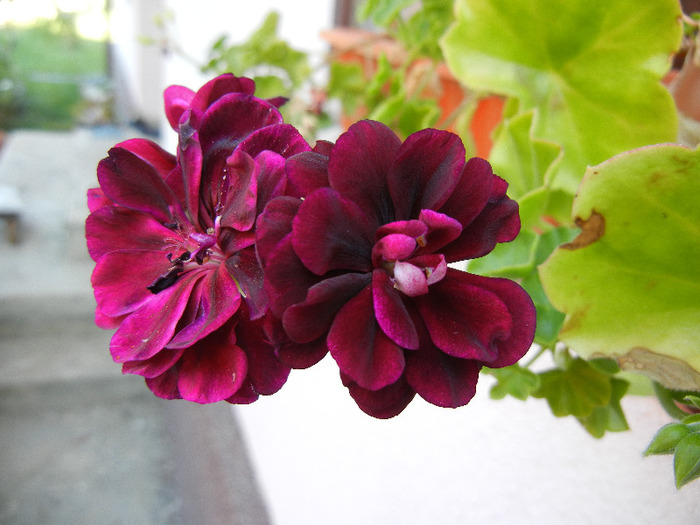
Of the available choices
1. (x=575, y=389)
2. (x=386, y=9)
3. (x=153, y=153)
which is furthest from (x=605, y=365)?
(x=386, y=9)

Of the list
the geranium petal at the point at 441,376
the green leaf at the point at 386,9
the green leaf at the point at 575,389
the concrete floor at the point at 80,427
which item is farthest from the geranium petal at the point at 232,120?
the concrete floor at the point at 80,427

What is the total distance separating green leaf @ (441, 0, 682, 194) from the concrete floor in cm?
69

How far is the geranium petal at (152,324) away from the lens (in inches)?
7.6

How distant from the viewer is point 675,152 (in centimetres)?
22

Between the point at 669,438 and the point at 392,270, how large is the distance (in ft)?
0.41

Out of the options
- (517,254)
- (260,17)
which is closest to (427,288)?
(517,254)

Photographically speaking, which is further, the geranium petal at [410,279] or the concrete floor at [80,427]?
the concrete floor at [80,427]

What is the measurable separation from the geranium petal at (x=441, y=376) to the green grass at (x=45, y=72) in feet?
15.8

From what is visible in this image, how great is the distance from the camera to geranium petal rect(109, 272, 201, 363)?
194 mm

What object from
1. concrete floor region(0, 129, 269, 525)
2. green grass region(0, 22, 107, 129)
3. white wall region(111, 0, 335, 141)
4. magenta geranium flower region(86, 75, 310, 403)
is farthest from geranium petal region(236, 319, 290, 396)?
green grass region(0, 22, 107, 129)

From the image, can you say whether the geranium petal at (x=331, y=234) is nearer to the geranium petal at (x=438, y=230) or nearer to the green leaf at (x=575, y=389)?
the geranium petal at (x=438, y=230)

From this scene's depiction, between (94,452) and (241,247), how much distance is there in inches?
54.2

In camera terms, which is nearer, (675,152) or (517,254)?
(675,152)

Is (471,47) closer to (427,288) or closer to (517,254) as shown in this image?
(517,254)
